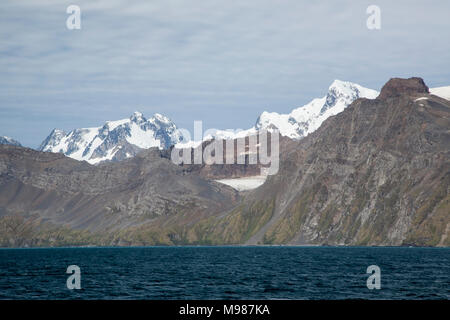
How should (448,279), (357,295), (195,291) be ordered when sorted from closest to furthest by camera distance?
(357,295) < (195,291) < (448,279)

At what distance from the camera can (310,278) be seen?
132250mm
